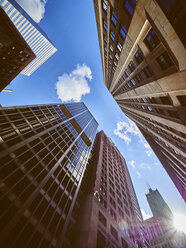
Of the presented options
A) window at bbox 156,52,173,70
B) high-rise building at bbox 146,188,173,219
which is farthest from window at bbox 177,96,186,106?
high-rise building at bbox 146,188,173,219

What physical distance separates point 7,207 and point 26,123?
684 inches

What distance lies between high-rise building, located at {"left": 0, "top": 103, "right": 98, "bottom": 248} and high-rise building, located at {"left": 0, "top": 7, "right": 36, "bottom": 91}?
2195 centimetres

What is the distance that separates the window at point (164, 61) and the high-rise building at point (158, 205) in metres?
168

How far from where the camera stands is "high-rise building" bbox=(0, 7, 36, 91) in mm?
36406

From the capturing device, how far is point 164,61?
1188 cm

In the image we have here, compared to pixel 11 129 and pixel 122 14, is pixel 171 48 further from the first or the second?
pixel 11 129

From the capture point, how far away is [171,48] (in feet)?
30.8

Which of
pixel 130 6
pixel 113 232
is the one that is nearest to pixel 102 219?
pixel 113 232

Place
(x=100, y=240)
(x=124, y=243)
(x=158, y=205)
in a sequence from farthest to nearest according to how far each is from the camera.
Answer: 1. (x=158, y=205)
2. (x=124, y=243)
3. (x=100, y=240)

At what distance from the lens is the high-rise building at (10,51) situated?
3641cm

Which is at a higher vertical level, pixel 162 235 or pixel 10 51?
pixel 10 51

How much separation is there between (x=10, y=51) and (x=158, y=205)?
193 metres

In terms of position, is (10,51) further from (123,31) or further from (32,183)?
(32,183)

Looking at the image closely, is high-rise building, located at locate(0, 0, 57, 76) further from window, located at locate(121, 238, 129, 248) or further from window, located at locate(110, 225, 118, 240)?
window, located at locate(121, 238, 129, 248)
